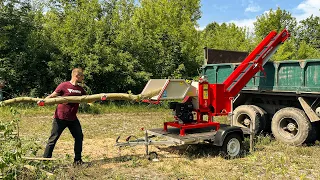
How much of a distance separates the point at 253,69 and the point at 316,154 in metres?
2.51

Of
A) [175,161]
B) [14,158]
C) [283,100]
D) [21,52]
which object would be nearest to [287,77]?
[283,100]

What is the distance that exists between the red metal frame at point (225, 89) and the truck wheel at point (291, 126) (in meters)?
1.32

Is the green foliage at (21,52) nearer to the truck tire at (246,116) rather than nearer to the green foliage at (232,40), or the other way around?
the truck tire at (246,116)

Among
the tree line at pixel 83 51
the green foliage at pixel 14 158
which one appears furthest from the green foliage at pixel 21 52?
the green foliage at pixel 14 158

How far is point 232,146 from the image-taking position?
6.87 meters

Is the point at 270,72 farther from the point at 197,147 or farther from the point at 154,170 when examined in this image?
the point at 154,170

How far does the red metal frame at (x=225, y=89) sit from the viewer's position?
22.8 ft

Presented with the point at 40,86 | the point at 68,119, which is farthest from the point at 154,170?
the point at 40,86

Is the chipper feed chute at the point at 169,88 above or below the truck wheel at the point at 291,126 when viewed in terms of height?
above

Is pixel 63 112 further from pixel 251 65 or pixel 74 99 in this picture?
pixel 251 65

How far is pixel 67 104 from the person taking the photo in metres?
5.87

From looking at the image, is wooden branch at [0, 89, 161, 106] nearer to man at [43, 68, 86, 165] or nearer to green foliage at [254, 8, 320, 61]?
man at [43, 68, 86, 165]

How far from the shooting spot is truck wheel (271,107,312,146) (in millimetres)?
7816

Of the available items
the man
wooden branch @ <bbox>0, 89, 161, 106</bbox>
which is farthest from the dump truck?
the man
